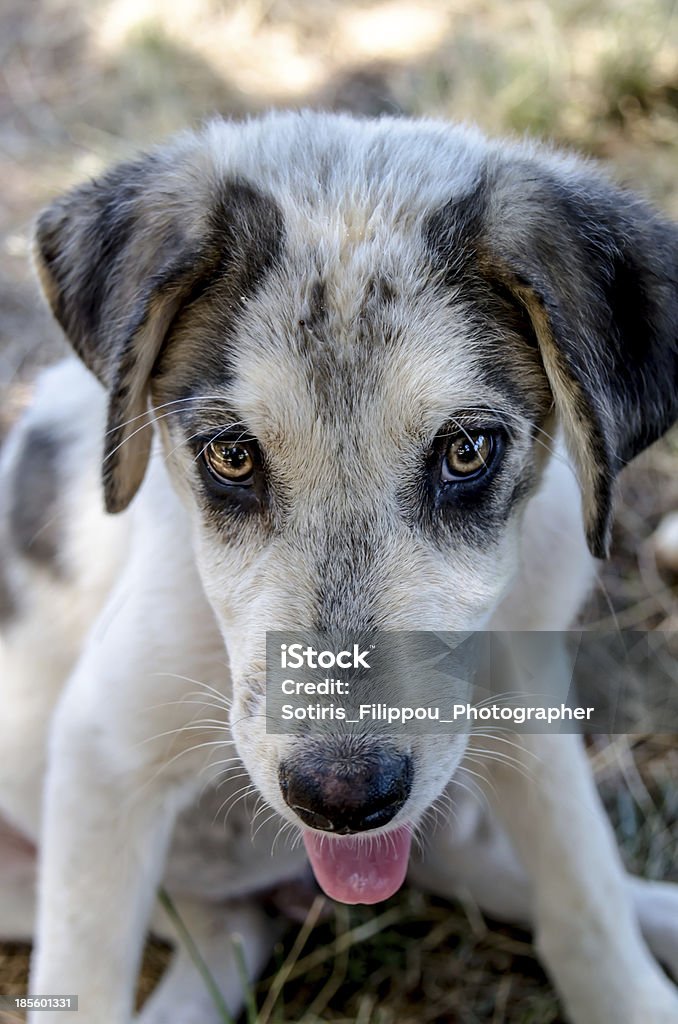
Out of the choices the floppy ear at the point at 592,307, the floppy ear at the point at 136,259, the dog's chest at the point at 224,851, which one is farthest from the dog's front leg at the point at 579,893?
the floppy ear at the point at 136,259

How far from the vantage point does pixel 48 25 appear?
8.62 m

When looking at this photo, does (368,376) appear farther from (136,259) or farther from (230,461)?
(136,259)

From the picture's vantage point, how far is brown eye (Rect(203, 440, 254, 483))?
2.69 m

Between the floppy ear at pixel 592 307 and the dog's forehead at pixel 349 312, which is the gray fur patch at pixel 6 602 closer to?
the dog's forehead at pixel 349 312

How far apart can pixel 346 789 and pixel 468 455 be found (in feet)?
2.53

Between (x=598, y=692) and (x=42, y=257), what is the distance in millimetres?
2647

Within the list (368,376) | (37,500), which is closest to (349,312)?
(368,376)

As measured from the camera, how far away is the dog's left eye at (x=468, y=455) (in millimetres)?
2645

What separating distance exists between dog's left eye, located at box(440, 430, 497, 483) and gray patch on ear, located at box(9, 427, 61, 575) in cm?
145

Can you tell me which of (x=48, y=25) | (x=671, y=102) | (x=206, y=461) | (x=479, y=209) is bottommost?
(x=206, y=461)

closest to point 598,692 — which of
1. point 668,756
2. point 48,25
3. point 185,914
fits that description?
point 668,756

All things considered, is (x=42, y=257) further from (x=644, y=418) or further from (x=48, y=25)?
(x=48, y=25)

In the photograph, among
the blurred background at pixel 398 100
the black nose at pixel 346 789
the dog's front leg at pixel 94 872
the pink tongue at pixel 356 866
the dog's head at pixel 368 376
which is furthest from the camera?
the blurred background at pixel 398 100

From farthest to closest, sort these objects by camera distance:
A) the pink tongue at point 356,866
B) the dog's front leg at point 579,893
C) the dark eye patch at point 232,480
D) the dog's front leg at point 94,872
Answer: the dog's front leg at point 579,893 → the dog's front leg at point 94,872 → the pink tongue at point 356,866 → the dark eye patch at point 232,480
